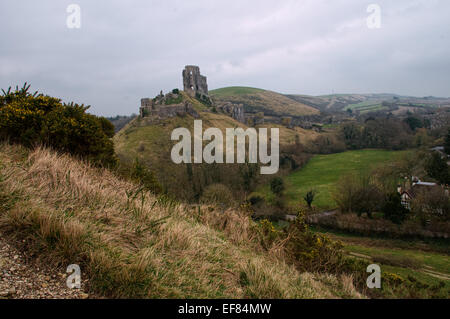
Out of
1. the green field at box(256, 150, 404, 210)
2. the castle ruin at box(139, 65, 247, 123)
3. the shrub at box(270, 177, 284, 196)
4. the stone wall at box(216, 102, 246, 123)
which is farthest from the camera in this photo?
the stone wall at box(216, 102, 246, 123)

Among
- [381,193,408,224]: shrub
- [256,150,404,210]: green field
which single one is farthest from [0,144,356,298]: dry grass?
[256,150,404,210]: green field

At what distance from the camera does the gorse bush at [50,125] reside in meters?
10.1

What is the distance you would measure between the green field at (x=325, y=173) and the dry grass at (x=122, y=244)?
4250 cm

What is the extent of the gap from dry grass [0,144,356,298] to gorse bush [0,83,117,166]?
389 centimetres

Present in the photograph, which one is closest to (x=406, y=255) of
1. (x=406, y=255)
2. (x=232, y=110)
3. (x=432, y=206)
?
(x=406, y=255)

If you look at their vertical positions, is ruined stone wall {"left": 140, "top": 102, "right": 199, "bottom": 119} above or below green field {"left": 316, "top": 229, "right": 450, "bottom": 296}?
above

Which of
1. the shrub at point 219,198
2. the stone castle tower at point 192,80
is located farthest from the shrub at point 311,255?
the stone castle tower at point 192,80

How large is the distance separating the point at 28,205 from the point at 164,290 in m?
2.69

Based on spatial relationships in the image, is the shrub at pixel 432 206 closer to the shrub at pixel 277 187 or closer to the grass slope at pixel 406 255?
the grass slope at pixel 406 255

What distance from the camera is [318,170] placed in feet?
224

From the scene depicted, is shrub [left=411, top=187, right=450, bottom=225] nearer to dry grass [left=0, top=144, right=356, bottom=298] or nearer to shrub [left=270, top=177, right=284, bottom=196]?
shrub [left=270, top=177, right=284, bottom=196]

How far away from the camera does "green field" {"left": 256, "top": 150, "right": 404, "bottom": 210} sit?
49.1 meters

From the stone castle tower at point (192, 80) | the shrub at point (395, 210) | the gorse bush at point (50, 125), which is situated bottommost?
the shrub at point (395, 210)
